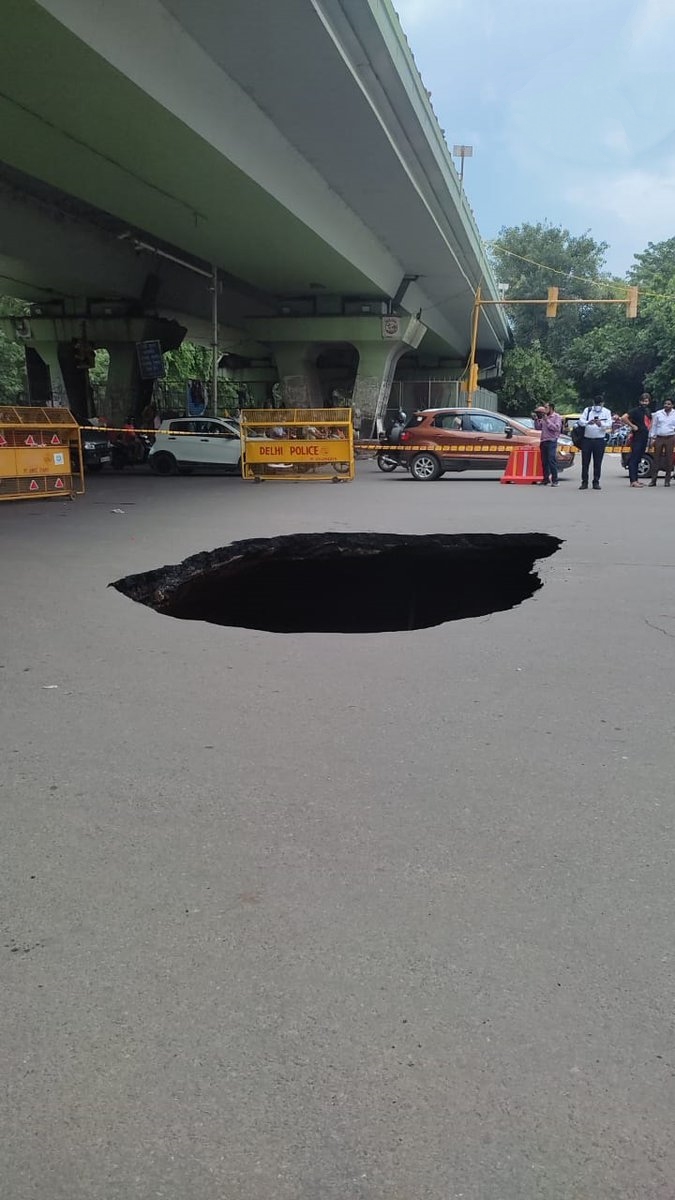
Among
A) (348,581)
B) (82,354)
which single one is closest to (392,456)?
(348,581)

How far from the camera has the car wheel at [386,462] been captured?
74.6ft

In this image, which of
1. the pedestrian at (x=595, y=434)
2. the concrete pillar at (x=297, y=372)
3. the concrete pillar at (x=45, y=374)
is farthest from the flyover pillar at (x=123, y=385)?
the pedestrian at (x=595, y=434)

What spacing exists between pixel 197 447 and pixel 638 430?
1137 cm

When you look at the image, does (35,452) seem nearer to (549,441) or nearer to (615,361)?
(549,441)

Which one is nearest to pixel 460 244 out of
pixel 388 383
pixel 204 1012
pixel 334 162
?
pixel 388 383

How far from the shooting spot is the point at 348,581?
9.61m

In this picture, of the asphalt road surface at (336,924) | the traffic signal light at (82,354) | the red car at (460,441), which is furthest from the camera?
the traffic signal light at (82,354)

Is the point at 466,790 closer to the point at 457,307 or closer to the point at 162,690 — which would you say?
the point at 162,690

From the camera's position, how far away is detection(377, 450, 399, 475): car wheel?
2274 centimetres

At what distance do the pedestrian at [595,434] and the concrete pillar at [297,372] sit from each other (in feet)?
53.5

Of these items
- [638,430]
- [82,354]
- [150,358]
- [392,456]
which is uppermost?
[82,354]

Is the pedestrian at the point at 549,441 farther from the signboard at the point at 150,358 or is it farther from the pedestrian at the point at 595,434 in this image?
the signboard at the point at 150,358

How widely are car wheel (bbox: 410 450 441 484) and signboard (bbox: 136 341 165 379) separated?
1190 centimetres

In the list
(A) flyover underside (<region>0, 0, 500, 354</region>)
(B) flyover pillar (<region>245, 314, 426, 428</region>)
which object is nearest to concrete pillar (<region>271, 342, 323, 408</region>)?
(B) flyover pillar (<region>245, 314, 426, 428</region>)
